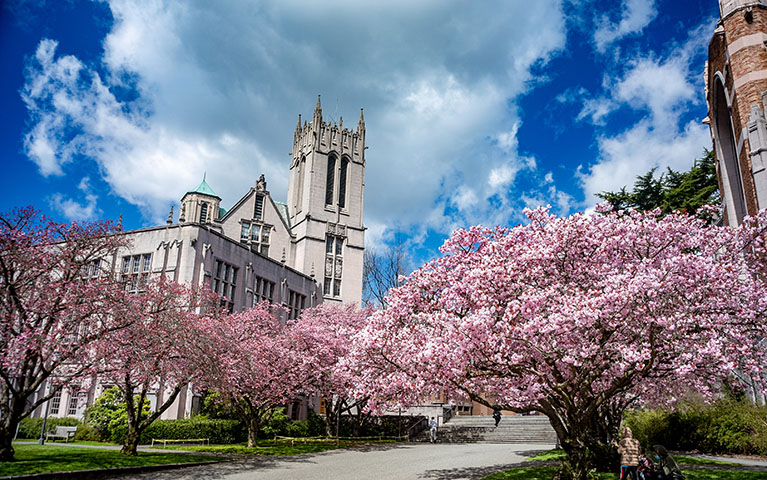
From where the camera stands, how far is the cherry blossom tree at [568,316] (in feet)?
36.0

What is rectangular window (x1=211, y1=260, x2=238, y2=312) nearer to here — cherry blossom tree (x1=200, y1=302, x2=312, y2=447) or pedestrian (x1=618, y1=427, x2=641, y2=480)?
cherry blossom tree (x1=200, y1=302, x2=312, y2=447)

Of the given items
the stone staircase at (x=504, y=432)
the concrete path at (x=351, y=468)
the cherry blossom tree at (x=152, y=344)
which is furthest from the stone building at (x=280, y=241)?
the concrete path at (x=351, y=468)

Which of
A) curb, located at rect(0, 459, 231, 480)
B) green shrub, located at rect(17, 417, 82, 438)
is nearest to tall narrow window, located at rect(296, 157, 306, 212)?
green shrub, located at rect(17, 417, 82, 438)

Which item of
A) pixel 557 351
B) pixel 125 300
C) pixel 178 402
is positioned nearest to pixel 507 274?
pixel 557 351

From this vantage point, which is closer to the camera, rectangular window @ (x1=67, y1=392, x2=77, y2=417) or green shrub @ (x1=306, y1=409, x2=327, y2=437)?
rectangular window @ (x1=67, y1=392, x2=77, y2=417)

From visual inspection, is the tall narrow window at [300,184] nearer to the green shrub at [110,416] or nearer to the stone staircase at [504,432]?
the stone staircase at [504,432]

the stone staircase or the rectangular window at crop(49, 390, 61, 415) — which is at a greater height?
the rectangular window at crop(49, 390, 61, 415)

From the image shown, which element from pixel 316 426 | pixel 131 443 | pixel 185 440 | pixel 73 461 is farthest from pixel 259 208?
pixel 73 461

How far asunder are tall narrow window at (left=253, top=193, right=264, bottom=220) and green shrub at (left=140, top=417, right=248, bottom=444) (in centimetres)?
2695

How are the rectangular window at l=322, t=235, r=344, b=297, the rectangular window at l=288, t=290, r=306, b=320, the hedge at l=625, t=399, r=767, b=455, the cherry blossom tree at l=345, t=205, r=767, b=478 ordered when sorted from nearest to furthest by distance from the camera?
the cherry blossom tree at l=345, t=205, r=767, b=478
the hedge at l=625, t=399, r=767, b=455
the rectangular window at l=288, t=290, r=306, b=320
the rectangular window at l=322, t=235, r=344, b=297

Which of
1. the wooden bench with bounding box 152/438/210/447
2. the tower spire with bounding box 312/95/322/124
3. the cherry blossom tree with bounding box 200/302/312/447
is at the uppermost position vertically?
the tower spire with bounding box 312/95/322/124

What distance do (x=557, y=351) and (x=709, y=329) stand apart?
3.12 m

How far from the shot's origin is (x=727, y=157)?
2811 centimetres

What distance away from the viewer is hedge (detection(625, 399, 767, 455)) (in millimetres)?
19831
